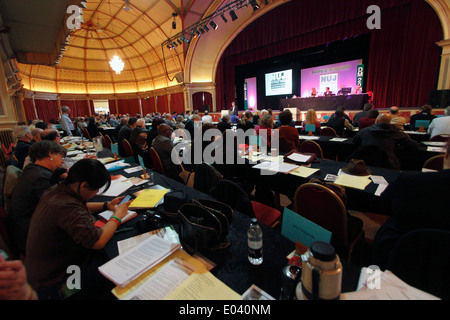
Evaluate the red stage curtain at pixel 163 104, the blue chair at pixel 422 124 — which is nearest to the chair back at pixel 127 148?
the blue chair at pixel 422 124

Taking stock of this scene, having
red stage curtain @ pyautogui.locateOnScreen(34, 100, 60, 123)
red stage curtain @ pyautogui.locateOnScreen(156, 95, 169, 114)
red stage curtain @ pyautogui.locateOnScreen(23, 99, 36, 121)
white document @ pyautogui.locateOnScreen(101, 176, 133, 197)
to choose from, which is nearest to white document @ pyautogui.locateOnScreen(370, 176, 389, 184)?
white document @ pyautogui.locateOnScreen(101, 176, 133, 197)

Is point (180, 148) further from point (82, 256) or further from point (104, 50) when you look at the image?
point (104, 50)

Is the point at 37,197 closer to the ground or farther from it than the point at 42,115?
closer to the ground

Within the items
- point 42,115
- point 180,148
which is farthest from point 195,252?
point 42,115

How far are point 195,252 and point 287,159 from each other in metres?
2.03

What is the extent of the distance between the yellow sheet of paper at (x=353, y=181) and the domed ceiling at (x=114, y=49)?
6.34 meters

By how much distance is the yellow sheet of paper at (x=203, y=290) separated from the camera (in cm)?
85

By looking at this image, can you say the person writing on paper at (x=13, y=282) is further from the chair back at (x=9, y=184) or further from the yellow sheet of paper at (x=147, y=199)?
the chair back at (x=9, y=184)

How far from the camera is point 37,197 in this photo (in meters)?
1.59

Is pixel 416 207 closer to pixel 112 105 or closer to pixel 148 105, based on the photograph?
pixel 148 105

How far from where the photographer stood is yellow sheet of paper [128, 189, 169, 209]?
65.4 inches

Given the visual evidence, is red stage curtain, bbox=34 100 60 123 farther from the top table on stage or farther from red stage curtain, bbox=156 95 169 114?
the top table on stage

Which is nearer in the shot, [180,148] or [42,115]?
[180,148]

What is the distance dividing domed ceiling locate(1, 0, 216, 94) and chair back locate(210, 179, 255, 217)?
18.5 ft
